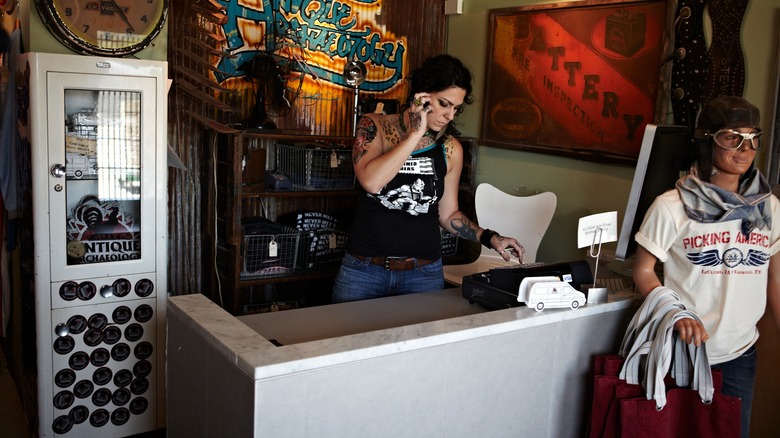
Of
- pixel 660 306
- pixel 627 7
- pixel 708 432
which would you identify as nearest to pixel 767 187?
pixel 660 306

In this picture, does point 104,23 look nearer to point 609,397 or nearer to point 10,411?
point 10,411

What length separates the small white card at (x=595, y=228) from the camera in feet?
7.70

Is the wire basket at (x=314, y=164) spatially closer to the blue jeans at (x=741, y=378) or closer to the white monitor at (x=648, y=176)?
the white monitor at (x=648, y=176)

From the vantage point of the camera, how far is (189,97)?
4266mm

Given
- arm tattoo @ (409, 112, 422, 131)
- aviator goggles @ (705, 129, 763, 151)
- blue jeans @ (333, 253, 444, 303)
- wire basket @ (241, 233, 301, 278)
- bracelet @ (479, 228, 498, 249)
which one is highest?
arm tattoo @ (409, 112, 422, 131)

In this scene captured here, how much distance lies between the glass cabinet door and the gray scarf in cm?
238

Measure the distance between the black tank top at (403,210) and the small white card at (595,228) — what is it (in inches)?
28.7

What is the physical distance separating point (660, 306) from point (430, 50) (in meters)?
3.39

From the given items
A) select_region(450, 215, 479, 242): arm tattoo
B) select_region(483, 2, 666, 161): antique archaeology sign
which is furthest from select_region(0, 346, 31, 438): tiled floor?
select_region(483, 2, 666, 161): antique archaeology sign

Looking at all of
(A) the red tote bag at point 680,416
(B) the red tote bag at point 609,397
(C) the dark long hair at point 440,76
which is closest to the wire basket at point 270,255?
(C) the dark long hair at point 440,76

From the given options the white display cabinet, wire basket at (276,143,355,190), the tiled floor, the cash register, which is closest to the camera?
the cash register

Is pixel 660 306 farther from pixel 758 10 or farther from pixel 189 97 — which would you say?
pixel 189 97

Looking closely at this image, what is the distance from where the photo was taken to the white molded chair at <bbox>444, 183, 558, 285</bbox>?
13.9ft

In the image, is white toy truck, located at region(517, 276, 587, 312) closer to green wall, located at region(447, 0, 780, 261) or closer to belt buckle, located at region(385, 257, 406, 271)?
belt buckle, located at region(385, 257, 406, 271)
